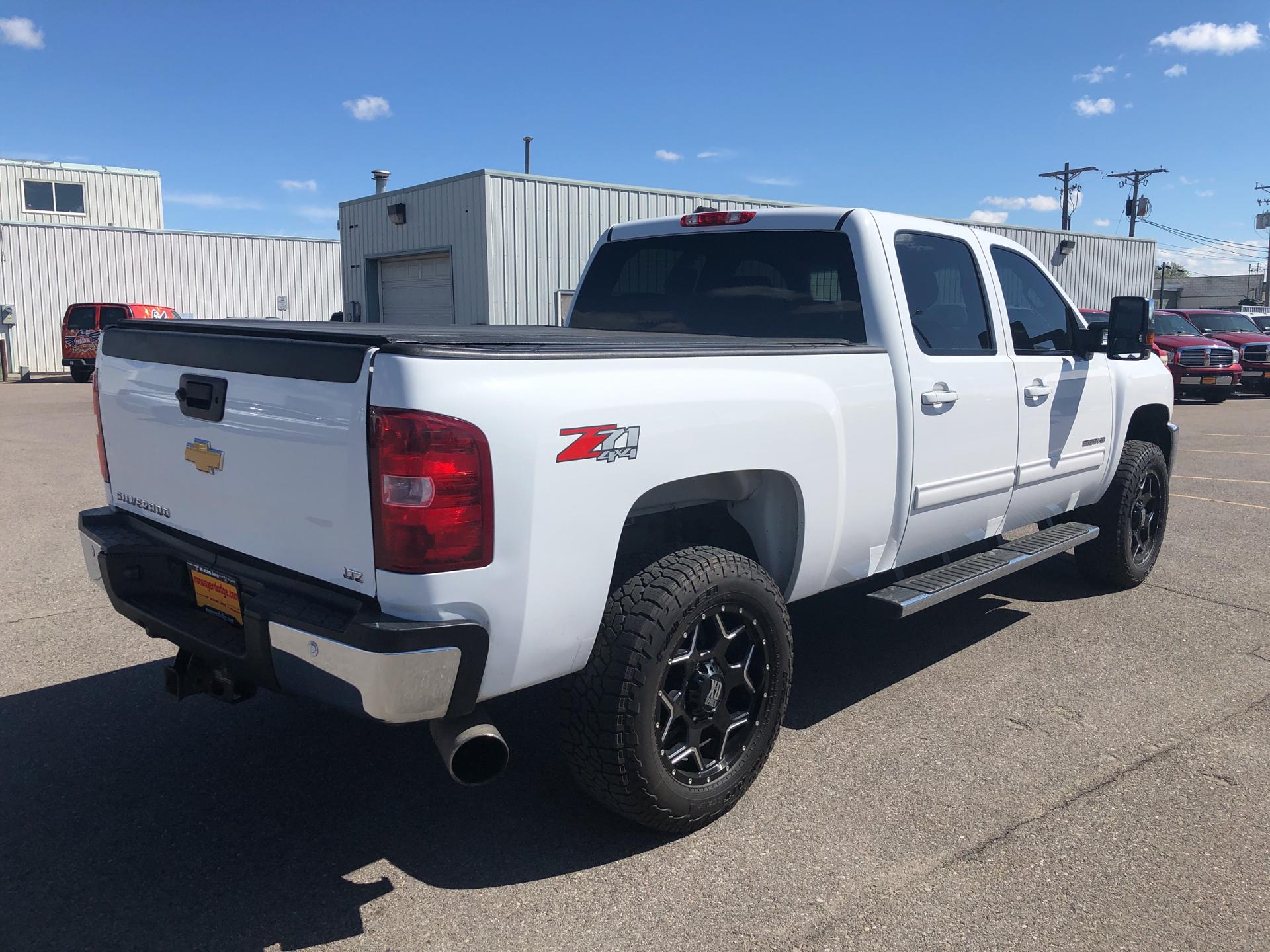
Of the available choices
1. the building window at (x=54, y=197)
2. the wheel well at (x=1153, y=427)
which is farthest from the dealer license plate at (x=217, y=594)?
the building window at (x=54, y=197)

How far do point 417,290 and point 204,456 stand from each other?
16509 millimetres

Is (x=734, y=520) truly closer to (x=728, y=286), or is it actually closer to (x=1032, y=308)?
(x=728, y=286)

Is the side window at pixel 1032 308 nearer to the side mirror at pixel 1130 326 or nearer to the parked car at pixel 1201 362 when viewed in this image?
the side mirror at pixel 1130 326

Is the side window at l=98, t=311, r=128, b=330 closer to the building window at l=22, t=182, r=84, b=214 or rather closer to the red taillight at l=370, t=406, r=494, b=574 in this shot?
the building window at l=22, t=182, r=84, b=214

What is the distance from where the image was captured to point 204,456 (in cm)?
303

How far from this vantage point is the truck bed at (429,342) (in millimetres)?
2555

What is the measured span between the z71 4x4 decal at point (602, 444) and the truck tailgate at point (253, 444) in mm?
534

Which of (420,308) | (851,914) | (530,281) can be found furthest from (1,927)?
(420,308)

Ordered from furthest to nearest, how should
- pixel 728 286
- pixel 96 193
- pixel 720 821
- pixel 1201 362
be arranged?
pixel 96 193, pixel 1201 362, pixel 728 286, pixel 720 821

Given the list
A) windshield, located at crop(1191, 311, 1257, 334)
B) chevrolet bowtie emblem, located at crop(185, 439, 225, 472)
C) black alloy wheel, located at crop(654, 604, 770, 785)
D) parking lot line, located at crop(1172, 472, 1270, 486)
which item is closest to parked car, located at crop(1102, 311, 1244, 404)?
windshield, located at crop(1191, 311, 1257, 334)

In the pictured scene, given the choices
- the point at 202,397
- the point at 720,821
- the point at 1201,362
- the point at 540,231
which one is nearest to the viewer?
the point at 202,397

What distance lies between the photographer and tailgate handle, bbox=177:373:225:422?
292 cm

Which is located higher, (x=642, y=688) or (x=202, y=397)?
(x=202, y=397)

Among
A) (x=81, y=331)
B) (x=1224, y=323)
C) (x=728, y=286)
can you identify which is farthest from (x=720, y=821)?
(x=1224, y=323)
